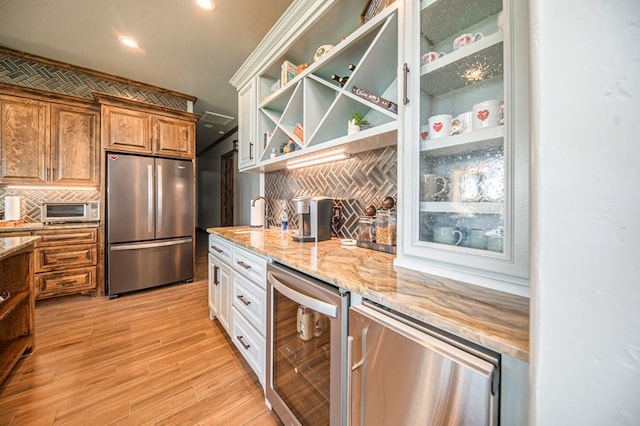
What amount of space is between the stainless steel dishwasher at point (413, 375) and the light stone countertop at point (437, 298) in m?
0.05

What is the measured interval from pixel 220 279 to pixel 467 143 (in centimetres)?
200

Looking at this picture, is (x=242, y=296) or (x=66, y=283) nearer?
(x=242, y=296)

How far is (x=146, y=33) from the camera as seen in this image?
2.40 m

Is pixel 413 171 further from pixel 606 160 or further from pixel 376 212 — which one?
pixel 606 160

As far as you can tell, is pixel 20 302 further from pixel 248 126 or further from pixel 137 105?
pixel 137 105

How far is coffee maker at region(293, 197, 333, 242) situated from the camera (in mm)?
1658

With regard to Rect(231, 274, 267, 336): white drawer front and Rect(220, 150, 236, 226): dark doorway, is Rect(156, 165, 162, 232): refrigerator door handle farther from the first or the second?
Rect(220, 150, 236, 226): dark doorway

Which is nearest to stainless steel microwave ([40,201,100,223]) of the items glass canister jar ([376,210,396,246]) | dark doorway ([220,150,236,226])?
dark doorway ([220,150,236,226])

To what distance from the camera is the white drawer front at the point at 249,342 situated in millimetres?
1350

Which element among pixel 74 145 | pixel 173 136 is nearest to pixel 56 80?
pixel 74 145

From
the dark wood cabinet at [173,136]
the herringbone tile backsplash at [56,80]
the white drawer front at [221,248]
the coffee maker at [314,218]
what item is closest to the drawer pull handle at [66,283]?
the dark wood cabinet at [173,136]

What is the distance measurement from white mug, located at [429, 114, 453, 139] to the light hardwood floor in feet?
5.44

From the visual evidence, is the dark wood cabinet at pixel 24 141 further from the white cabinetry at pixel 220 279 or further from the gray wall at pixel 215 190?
the gray wall at pixel 215 190

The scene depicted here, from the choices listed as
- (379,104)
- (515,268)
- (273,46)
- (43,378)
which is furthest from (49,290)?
(515,268)
